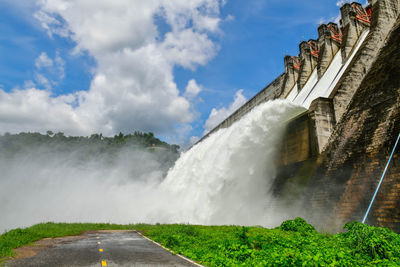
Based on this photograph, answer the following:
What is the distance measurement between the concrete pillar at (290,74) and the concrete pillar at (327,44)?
4.29m

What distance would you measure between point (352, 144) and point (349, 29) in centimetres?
1223

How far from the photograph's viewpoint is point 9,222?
114ft

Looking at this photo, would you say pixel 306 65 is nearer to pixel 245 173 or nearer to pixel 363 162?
pixel 245 173

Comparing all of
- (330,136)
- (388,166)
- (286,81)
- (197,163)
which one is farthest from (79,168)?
(388,166)

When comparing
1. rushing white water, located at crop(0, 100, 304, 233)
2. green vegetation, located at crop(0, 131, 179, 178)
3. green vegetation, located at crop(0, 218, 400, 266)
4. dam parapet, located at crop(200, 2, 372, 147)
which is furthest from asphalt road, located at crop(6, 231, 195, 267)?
green vegetation, located at crop(0, 131, 179, 178)

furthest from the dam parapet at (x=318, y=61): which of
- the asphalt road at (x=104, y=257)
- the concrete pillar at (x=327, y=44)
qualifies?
the asphalt road at (x=104, y=257)

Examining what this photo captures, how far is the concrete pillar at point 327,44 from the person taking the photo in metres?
21.4

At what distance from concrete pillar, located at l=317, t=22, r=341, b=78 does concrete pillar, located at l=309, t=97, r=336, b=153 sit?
8894 mm

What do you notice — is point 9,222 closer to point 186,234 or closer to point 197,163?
point 197,163

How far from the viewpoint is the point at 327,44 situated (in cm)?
2191

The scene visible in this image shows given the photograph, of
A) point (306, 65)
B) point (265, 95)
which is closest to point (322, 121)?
point (306, 65)

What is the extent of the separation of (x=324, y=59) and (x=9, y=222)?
39.6 m

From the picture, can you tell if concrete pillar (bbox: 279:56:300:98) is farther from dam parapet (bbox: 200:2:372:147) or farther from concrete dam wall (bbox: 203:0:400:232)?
concrete dam wall (bbox: 203:0:400:232)

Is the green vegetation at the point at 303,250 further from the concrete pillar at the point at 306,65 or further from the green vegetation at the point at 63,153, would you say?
the green vegetation at the point at 63,153
